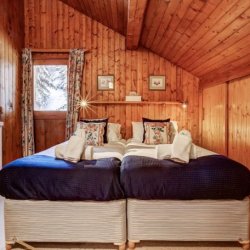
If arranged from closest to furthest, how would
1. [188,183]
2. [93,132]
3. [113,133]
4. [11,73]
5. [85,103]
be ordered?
[188,183]
[93,132]
[113,133]
[11,73]
[85,103]

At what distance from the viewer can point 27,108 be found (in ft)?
15.6

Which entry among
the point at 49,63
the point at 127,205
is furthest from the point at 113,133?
the point at 127,205

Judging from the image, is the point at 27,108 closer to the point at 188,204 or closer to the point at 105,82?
the point at 105,82

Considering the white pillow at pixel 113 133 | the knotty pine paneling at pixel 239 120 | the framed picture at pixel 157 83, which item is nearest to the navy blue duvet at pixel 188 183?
the knotty pine paneling at pixel 239 120

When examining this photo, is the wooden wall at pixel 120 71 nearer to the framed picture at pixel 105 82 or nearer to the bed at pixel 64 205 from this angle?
the framed picture at pixel 105 82

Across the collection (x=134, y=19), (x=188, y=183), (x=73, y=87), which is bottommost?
(x=188, y=183)

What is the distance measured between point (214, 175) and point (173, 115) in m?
2.82

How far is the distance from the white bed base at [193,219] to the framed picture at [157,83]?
3005mm

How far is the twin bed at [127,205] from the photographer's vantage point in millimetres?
2031

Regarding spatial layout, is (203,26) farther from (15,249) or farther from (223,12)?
(15,249)

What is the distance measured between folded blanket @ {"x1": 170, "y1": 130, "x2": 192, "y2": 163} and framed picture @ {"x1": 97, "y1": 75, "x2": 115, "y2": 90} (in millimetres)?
2617

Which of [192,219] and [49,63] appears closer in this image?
[192,219]

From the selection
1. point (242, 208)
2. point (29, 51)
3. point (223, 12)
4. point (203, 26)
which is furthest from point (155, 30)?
point (242, 208)

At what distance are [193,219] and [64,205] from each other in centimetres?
94
